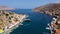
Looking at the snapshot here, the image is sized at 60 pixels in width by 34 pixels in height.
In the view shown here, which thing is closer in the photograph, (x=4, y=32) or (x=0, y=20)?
(x=4, y=32)

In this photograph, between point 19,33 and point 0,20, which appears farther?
point 0,20

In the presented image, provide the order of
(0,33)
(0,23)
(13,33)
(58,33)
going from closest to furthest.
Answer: (58,33), (0,33), (13,33), (0,23)

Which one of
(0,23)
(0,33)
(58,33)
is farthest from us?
(0,23)

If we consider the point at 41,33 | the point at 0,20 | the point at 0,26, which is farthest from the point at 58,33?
the point at 0,20

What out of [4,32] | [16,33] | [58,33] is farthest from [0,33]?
[58,33]

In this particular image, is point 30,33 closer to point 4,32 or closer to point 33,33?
point 33,33

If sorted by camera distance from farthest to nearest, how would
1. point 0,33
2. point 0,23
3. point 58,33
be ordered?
point 0,23 → point 0,33 → point 58,33

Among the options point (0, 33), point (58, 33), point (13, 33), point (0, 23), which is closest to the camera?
point (58, 33)

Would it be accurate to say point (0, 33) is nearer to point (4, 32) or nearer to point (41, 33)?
point (4, 32)
